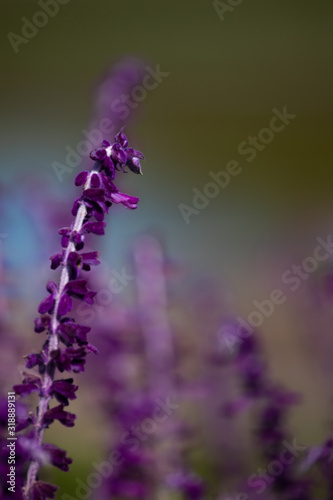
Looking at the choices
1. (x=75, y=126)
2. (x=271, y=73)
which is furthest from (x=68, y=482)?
(x=271, y=73)

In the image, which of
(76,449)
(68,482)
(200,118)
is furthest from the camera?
(200,118)

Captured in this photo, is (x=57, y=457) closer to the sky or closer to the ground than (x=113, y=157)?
closer to the ground

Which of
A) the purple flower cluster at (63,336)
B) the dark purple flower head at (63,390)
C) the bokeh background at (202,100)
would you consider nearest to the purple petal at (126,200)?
the purple flower cluster at (63,336)

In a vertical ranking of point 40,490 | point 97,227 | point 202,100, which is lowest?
point 40,490

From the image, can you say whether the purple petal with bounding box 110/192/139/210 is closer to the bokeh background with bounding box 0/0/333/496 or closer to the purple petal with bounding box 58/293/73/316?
the purple petal with bounding box 58/293/73/316

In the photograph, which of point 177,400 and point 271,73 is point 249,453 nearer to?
point 177,400

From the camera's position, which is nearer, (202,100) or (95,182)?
(95,182)

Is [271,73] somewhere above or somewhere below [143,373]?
above

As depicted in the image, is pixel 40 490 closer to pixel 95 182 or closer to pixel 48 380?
pixel 48 380

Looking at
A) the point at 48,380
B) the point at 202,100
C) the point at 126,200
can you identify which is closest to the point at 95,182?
the point at 126,200
